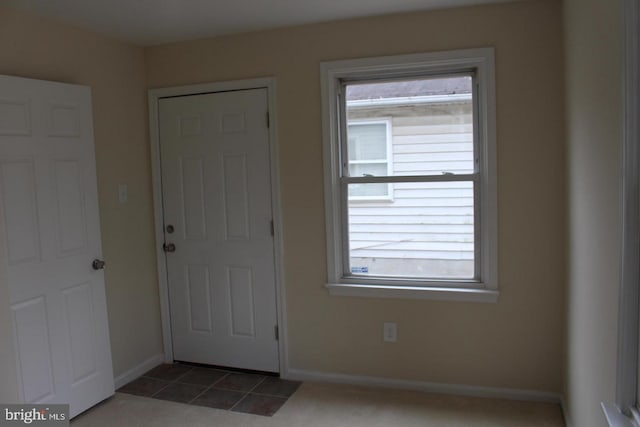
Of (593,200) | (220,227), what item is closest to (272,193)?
(220,227)

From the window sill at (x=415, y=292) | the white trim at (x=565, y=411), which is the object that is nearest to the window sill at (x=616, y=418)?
the white trim at (x=565, y=411)

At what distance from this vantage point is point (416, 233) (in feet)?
10.4

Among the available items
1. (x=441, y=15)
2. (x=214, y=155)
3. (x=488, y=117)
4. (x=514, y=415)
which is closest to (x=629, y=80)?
(x=488, y=117)

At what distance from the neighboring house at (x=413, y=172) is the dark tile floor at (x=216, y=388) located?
102 cm

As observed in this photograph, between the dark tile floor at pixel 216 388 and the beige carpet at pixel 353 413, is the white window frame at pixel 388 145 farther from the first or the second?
the dark tile floor at pixel 216 388

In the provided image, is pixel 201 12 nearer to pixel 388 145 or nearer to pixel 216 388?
pixel 388 145

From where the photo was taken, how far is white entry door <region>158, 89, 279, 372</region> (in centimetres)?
341

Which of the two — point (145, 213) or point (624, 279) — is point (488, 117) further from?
point (145, 213)

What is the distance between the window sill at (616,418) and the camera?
137 cm

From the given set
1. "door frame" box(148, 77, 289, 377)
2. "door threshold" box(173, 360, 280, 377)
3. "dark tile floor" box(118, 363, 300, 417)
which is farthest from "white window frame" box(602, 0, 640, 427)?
"door threshold" box(173, 360, 280, 377)

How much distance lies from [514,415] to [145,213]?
2746mm

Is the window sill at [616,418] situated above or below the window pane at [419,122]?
below

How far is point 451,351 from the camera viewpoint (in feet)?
10.2

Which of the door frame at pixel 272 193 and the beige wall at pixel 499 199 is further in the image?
the door frame at pixel 272 193
